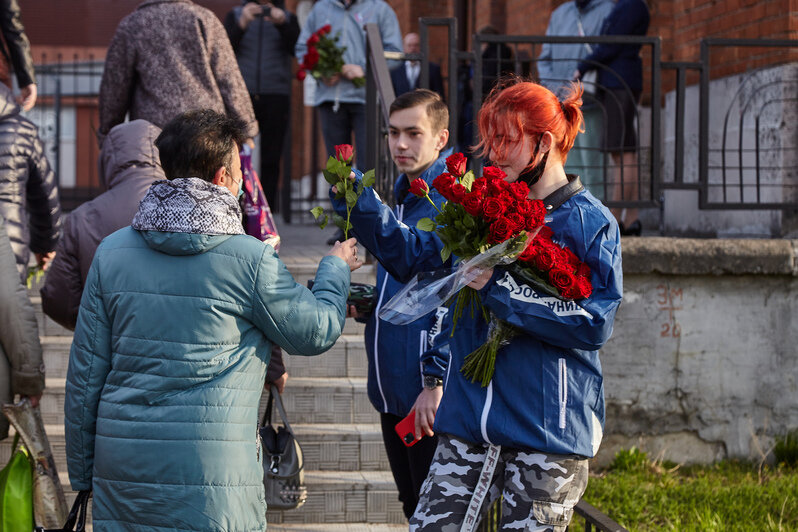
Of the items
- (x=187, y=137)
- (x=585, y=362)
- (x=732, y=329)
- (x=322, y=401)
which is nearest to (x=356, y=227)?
(x=187, y=137)

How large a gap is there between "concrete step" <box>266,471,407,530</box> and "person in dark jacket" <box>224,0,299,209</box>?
374 cm

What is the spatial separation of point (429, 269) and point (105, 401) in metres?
1.19

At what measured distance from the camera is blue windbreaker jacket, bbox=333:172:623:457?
2.95m

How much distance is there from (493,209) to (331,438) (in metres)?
2.75

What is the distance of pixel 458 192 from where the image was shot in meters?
2.97

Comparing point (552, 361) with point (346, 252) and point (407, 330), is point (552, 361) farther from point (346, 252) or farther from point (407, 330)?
point (407, 330)

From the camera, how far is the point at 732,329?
238 inches

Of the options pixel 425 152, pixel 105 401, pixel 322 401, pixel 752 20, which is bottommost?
pixel 322 401

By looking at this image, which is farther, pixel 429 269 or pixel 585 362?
pixel 429 269

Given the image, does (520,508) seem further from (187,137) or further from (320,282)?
(187,137)

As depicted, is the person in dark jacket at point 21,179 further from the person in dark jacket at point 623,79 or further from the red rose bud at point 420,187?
the person in dark jacket at point 623,79

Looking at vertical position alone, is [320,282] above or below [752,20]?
below

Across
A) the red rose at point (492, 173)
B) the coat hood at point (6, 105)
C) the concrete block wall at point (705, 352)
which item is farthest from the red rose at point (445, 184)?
the concrete block wall at point (705, 352)

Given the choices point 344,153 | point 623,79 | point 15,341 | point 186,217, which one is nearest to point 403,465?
point 344,153
